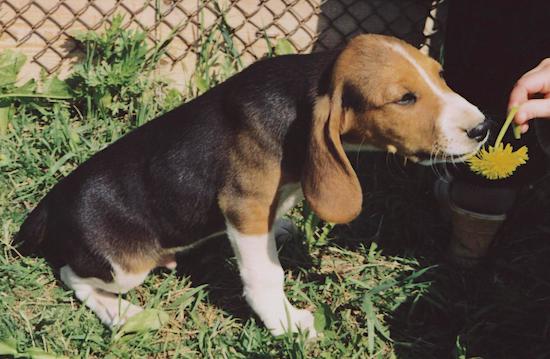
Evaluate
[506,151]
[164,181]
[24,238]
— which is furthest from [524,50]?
[24,238]

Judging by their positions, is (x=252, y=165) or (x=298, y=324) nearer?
(x=252, y=165)

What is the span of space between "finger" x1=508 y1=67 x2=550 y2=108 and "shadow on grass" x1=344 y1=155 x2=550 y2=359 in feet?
3.13

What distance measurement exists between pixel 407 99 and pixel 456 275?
1.39m

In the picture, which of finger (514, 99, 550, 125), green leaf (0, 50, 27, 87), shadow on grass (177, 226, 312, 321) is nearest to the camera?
finger (514, 99, 550, 125)

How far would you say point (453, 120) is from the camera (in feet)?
9.21

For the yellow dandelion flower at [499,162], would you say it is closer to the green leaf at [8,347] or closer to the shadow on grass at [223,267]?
the shadow on grass at [223,267]

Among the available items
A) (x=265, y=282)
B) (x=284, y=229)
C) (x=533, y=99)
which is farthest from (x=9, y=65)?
(x=533, y=99)

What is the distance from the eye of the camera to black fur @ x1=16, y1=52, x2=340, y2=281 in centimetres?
311

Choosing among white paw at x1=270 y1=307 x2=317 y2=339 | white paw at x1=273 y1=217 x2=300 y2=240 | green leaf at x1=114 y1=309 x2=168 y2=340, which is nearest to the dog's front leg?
white paw at x1=270 y1=307 x2=317 y2=339

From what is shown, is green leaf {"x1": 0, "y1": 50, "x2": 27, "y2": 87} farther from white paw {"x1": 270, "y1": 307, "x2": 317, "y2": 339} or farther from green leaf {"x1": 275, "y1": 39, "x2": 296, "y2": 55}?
white paw {"x1": 270, "y1": 307, "x2": 317, "y2": 339}

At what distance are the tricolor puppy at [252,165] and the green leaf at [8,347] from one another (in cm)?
45

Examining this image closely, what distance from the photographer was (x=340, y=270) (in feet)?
13.0

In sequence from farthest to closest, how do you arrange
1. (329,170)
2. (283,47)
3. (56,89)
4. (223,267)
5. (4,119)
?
(283,47) < (56,89) < (4,119) < (223,267) < (329,170)

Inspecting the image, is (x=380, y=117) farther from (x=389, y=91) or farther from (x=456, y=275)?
(x=456, y=275)
